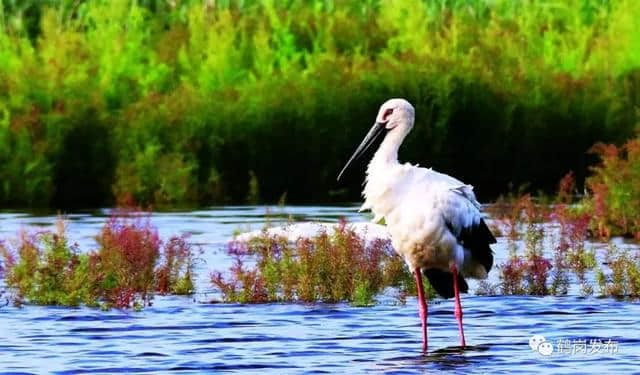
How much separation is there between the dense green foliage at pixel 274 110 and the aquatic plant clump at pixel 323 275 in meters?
8.53

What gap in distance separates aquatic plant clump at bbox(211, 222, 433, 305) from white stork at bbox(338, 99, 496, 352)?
1.35 m

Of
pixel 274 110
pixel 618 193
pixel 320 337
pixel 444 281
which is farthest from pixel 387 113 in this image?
pixel 274 110

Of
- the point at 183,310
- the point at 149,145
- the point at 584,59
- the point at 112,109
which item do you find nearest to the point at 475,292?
the point at 183,310

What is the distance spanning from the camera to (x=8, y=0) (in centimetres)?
3083

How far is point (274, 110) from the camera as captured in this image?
910 inches

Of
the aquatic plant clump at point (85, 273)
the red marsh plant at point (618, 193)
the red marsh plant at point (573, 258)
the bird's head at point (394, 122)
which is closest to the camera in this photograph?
the bird's head at point (394, 122)

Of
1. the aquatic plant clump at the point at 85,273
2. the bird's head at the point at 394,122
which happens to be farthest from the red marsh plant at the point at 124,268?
the bird's head at the point at 394,122

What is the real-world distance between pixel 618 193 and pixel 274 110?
7063 mm

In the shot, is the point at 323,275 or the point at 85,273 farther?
the point at 323,275

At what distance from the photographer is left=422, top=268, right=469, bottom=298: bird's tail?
1230 cm

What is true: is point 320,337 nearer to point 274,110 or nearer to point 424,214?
point 424,214

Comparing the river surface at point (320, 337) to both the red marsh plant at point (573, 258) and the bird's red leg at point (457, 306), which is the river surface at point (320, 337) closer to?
the bird's red leg at point (457, 306)

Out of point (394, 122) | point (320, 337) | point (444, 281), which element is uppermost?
point (394, 122)

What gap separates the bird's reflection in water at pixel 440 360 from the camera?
10.8 meters
